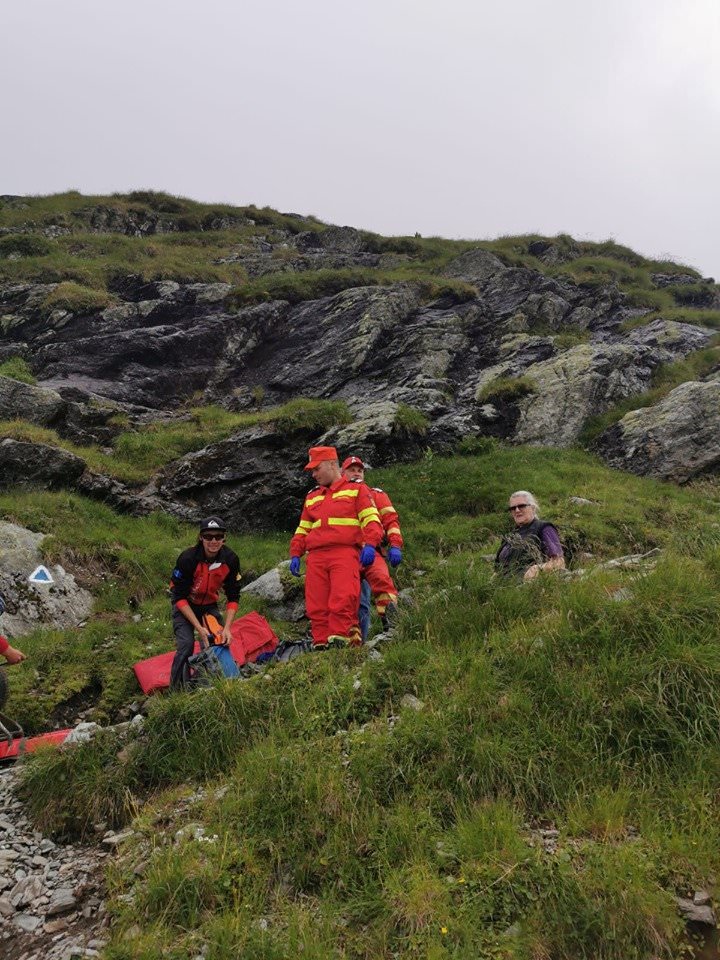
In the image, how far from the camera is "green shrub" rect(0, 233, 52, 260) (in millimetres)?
27422

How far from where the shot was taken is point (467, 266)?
28.1 meters

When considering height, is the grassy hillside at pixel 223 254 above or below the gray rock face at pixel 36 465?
above

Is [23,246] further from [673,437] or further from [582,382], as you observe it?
[673,437]

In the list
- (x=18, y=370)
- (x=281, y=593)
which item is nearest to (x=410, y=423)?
(x=281, y=593)

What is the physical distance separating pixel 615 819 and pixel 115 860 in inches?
118

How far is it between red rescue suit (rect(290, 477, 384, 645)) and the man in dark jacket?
0.94 m

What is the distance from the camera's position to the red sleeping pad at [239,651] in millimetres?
6730

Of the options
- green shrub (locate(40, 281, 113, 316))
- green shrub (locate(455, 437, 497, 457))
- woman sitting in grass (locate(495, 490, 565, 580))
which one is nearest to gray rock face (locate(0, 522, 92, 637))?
woman sitting in grass (locate(495, 490, 565, 580))

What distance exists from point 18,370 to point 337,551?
16.8 meters

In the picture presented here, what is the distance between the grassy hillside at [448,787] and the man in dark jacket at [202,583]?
1628mm

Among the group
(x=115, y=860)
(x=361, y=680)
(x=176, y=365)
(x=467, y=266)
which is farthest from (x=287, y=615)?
(x=467, y=266)

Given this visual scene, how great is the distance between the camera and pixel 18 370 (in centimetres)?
1839

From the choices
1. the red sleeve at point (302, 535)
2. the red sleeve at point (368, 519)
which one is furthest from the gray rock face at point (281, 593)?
the red sleeve at point (368, 519)

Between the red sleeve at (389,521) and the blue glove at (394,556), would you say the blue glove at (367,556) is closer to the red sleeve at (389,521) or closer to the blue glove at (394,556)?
the blue glove at (394,556)
